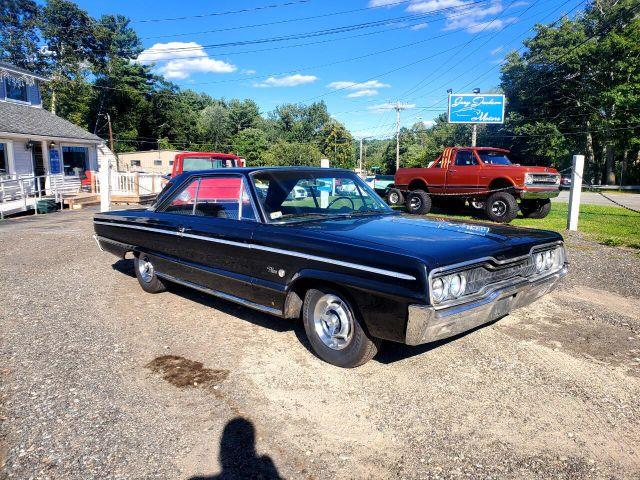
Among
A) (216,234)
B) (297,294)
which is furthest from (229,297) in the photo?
(297,294)

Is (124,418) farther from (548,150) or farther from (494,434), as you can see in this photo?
(548,150)

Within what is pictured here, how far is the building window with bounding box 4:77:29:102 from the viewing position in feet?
72.7

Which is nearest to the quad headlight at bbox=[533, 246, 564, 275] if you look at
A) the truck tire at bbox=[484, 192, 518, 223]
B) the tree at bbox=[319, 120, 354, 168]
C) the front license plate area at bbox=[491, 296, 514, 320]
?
the front license plate area at bbox=[491, 296, 514, 320]

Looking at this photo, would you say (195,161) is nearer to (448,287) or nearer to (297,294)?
(297,294)

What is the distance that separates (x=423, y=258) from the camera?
9.71 feet

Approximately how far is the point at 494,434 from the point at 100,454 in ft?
7.38

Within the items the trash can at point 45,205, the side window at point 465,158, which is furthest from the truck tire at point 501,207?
the trash can at point 45,205

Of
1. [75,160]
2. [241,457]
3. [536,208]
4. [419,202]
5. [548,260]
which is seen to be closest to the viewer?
[241,457]

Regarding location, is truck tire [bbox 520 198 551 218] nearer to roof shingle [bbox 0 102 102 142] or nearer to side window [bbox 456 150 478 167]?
side window [bbox 456 150 478 167]

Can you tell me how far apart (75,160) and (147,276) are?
2249 cm

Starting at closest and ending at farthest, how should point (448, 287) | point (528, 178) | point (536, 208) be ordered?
→ point (448, 287) → point (528, 178) → point (536, 208)

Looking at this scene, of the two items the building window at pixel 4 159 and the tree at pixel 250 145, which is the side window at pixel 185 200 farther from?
the tree at pixel 250 145

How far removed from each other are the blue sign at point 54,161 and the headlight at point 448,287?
23.8m

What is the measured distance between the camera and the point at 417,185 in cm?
1465
